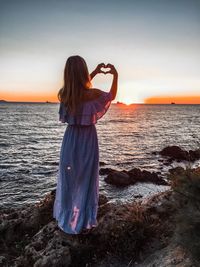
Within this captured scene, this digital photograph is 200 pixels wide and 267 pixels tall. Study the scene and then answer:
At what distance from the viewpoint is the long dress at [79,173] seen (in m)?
5.37

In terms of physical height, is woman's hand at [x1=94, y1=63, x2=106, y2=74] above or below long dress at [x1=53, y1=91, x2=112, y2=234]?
above

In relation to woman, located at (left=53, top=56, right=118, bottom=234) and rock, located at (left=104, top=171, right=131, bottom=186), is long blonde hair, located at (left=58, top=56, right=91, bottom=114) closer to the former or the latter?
woman, located at (left=53, top=56, right=118, bottom=234)

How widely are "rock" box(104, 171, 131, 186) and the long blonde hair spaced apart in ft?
41.2

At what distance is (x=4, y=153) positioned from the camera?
28.5 metres

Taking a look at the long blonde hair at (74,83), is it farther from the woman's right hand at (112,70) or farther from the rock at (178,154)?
the rock at (178,154)

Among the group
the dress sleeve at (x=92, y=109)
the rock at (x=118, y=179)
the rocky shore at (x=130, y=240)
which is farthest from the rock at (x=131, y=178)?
the dress sleeve at (x=92, y=109)

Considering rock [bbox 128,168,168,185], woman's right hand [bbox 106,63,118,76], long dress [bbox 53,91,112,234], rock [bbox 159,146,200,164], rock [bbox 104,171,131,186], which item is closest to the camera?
woman's right hand [bbox 106,63,118,76]

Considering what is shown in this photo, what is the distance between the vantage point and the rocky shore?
13.4 ft

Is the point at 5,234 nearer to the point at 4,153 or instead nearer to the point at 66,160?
the point at 66,160

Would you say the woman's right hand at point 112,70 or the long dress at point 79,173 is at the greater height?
the woman's right hand at point 112,70

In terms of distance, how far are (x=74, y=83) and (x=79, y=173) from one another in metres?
1.62

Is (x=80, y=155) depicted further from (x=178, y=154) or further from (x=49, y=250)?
(x=178, y=154)

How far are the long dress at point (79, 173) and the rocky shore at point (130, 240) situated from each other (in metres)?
0.22

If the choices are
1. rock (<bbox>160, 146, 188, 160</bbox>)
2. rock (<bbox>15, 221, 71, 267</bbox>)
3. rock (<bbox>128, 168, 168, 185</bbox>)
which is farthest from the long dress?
rock (<bbox>160, 146, 188, 160</bbox>)
